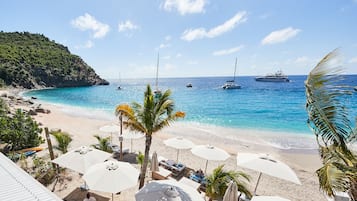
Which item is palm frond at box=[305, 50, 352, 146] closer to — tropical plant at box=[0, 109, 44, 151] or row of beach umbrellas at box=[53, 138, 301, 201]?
row of beach umbrellas at box=[53, 138, 301, 201]

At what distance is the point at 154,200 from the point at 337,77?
15.9ft

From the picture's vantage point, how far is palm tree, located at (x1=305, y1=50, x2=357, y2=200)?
8.48 ft

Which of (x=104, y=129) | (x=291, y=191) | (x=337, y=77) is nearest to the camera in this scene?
(x=337, y=77)

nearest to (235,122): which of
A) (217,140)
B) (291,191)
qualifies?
(217,140)

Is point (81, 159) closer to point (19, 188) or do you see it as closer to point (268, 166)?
point (19, 188)

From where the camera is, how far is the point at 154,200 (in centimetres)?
480

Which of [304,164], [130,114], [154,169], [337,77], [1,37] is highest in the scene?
[1,37]

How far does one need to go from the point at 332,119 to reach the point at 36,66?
84581 millimetres

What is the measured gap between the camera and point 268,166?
7180mm

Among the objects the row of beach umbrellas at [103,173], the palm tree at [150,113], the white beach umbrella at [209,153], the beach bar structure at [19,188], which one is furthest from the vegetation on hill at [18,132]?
the white beach umbrella at [209,153]

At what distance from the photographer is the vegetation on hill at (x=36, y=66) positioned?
56000 mm

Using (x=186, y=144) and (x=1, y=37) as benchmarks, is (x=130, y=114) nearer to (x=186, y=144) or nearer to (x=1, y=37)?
(x=186, y=144)

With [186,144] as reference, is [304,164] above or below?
below

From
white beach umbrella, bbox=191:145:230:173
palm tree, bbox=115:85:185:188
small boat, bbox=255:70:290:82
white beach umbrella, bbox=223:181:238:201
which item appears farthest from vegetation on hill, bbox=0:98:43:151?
small boat, bbox=255:70:290:82
